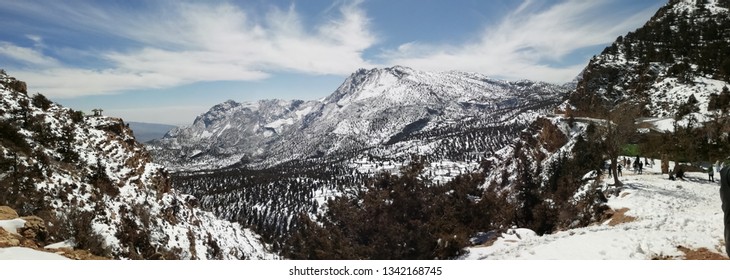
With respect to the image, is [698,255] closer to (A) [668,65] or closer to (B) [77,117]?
(B) [77,117]

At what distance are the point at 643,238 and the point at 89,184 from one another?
30850 millimetres

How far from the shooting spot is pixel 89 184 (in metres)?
25.4

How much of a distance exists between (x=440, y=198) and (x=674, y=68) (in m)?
Answer: 28.9

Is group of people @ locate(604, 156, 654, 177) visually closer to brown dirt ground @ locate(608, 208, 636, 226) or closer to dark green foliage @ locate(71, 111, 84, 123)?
brown dirt ground @ locate(608, 208, 636, 226)

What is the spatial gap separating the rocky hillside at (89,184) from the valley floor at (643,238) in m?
10.9

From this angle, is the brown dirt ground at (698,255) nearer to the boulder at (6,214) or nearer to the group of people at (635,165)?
the boulder at (6,214)

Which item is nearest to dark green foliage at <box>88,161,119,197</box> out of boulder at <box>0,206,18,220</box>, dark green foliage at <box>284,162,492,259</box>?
dark green foliage at <box>284,162,492,259</box>

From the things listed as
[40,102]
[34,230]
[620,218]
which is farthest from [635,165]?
[40,102]

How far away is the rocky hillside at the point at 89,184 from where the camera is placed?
1600 cm

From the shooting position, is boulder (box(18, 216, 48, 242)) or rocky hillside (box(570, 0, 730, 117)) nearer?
boulder (box(18, 216, 48, 242))

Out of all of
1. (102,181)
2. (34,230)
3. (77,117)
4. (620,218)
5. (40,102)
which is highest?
(40,102)

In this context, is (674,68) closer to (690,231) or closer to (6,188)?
(690,231)

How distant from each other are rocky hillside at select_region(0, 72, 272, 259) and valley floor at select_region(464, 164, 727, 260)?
10919 mm

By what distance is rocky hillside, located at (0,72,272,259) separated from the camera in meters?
16.0
